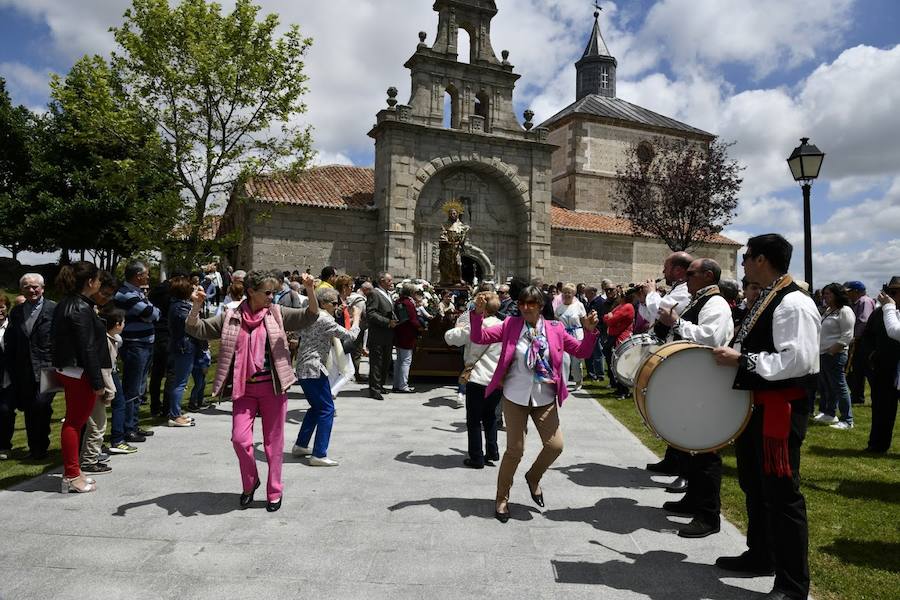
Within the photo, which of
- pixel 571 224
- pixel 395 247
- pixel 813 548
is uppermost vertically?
pixel 571 224

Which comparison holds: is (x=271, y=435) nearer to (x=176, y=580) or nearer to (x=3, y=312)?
(x=176, y=580)

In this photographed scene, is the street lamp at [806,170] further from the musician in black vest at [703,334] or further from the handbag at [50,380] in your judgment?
the handbag at [50,380]

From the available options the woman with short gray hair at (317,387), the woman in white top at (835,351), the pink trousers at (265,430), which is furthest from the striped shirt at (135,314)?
the woman in white top at (835,351)

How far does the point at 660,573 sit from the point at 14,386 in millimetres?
6565

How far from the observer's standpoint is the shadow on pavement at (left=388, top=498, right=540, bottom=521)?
4.66 meters

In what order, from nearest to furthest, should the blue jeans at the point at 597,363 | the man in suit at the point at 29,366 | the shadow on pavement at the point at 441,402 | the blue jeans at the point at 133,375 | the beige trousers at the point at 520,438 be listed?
the beige trousers at the point at 520,438, the man in suit at the point at 29,366, the blue jeans at the point at 133,375, the shadow on pavement at the point at 441,402, the blue jeans at the point at 597,363

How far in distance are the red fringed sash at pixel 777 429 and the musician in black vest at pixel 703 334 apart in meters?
0.74

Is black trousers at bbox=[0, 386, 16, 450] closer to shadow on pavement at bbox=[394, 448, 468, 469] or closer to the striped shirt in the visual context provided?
the striped shirt

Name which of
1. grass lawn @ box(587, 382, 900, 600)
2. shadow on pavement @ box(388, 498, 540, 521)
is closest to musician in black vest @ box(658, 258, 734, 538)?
grass lawn @ box(587, 382, 900, 600)

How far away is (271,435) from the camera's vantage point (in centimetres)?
483

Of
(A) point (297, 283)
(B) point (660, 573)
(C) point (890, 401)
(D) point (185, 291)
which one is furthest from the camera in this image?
(A) point (297, 283)

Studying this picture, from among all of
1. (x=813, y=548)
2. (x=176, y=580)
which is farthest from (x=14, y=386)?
(x=813, y=548)

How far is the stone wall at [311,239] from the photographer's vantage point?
856 inches

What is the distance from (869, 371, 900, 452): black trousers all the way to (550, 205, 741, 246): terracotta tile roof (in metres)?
19.8
